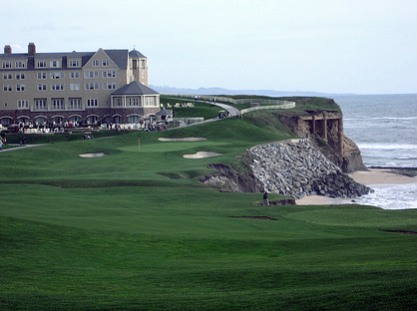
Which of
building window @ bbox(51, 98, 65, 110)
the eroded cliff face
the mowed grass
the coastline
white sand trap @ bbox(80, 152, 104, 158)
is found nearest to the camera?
the mowed grass

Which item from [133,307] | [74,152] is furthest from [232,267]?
[74,152]

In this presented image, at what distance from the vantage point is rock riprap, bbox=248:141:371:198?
76438mm

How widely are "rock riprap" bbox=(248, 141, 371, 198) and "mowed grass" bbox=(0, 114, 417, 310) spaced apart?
1043 cm

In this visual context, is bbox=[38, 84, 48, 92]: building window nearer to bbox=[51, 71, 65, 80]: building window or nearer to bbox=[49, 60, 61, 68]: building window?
bbox=[51, 71, 65, 80]: building window

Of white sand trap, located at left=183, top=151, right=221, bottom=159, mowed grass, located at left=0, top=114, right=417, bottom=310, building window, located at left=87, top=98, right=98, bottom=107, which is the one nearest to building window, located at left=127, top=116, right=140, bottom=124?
building window, located at left=87, top=98, right=98, bottom=107

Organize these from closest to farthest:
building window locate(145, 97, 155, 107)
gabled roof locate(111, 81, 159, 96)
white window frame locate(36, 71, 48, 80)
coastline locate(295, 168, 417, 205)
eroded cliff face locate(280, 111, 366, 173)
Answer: coastline locate(295, 168, 417, 205)
eroded cliff face locate(280, 111, 366, 173)
gabled roof locate(111, 81, 159, 96)
building window locate(145, 97, 155, 107)
white window frame locate(36, 71, 48, 80)

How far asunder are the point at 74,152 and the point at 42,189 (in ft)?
80.9

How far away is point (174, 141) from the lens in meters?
92.5

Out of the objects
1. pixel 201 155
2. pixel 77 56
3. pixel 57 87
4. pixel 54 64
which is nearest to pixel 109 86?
pixel 77 56

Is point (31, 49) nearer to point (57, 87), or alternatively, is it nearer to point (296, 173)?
point (57, 87)

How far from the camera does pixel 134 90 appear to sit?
107m

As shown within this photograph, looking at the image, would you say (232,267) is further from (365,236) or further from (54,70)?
(54,70)

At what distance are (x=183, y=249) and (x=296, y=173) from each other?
4695 cm

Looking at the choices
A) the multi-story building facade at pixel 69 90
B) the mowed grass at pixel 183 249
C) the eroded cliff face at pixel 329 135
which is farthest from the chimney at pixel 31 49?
the mowed grass at pixel 183 249
